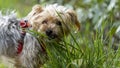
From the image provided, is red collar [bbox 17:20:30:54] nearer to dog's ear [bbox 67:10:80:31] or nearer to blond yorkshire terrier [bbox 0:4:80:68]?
blond yorkshire terrier [bbox 0:4:80:68]

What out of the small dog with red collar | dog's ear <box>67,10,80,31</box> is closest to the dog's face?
dog's ear <box>67,10,80,31</box>

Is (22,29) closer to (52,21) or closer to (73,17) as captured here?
(52,21)

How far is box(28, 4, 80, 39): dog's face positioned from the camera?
251 inches

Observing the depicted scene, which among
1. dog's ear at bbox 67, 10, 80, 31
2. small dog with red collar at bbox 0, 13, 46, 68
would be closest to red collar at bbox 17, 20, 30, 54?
small dog with red collar at bbox 0, 13, 46, 68

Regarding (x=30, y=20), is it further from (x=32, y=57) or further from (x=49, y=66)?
(x=49, y=66)

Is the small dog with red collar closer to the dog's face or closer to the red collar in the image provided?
the red collar

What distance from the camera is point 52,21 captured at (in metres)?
6.57

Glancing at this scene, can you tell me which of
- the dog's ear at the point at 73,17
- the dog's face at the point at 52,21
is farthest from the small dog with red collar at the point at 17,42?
the dog's ear at the point at 73,17

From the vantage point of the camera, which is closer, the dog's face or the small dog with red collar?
the dog's face

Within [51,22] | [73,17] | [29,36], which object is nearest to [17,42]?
[29,36]

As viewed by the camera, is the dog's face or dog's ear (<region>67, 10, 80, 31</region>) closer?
the dog's face

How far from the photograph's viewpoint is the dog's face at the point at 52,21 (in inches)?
251

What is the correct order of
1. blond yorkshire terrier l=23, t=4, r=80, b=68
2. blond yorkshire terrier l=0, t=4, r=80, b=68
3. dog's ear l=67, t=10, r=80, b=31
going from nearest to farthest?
blond yorkshire terrier l=23, t=4, r=80, b=68 < blond yorkshire terrier l=0, t=4, r=80, b=68 < dog's ear l=67, t=10, r=80, b=31

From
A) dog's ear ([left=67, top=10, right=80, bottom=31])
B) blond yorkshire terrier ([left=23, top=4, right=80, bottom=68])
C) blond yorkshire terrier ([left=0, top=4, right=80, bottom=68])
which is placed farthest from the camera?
dog's ear ([left=67, top=10, right=80, bottom=31])
